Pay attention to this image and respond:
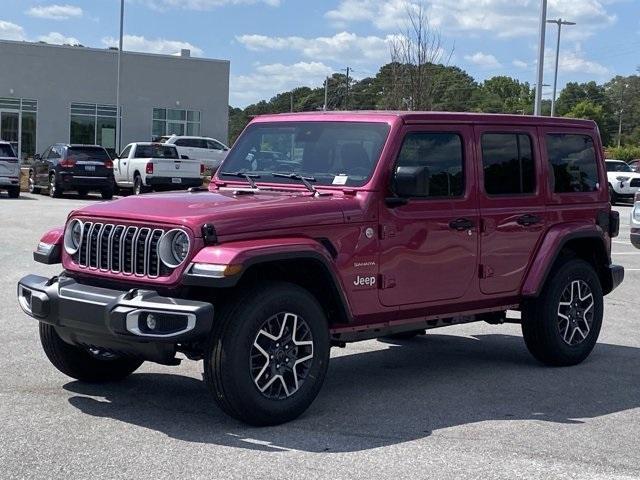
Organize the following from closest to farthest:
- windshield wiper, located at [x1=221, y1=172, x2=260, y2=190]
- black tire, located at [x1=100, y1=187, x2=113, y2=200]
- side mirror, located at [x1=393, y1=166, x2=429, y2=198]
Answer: side mirror, located at [x1=393, y1=166, x2=429, y2=198]
windshield wiper, located at [x1=221, y1=172, x2=260, y2=190]
black tire, located at [x1=100, y1=187, x2=113, y2=200]

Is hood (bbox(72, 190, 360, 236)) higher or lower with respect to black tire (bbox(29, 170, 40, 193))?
higher

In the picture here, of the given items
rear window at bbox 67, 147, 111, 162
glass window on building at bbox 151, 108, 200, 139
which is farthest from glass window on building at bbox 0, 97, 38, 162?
rear window at bbox 67, 147, 111, 162

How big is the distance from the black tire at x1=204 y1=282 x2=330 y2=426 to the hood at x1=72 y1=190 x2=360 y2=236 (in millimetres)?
412

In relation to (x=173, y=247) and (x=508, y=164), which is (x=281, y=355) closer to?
(x=173, y=247)

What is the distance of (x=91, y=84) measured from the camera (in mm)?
52406

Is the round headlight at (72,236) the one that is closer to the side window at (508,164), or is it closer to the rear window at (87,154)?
the side window at (508,164)

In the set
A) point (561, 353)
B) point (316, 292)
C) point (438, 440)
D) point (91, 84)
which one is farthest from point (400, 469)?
point (91, 84)

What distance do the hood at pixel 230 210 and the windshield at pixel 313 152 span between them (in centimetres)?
30

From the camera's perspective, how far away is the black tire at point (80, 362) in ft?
23.4

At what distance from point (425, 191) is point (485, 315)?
1.45m

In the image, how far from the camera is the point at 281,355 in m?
6.39

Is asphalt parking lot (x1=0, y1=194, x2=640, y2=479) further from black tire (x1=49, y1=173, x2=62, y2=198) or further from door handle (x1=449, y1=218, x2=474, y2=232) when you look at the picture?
black tire (x1=49, y1=173, x2=62, y2=198)

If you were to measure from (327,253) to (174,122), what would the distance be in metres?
49.6

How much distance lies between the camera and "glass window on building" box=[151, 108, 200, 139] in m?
54.5
